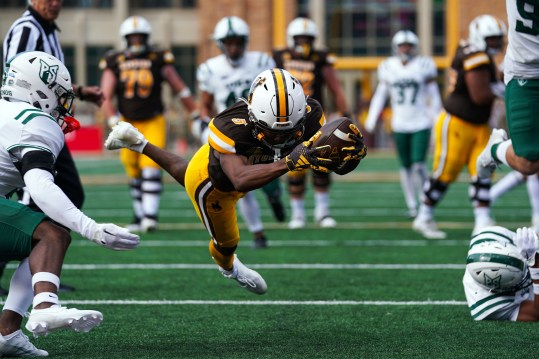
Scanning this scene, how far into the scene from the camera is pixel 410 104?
11.2 meters

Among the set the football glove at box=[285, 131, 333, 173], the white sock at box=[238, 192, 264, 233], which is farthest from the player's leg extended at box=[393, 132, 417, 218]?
the football glove at box=[285, 131, 333, 173]

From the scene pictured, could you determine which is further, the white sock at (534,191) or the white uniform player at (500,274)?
the white sock at (534,191)

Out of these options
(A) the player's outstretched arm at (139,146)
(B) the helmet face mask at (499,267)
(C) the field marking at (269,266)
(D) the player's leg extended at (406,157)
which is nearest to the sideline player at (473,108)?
(C) the field marking at (269,266)

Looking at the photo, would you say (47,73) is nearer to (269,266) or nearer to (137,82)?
(269,266)

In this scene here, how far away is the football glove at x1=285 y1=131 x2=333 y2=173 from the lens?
4258 millimetres

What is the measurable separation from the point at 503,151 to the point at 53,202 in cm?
274

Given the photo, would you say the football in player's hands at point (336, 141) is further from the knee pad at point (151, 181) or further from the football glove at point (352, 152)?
the knee pad at point (151, 181)

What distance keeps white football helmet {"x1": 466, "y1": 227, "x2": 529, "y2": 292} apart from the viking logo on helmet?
228 centimetres

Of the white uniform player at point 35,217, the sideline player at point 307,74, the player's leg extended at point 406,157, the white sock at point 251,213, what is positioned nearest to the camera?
the white uniform player at point 35,217

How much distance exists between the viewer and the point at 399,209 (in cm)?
1233

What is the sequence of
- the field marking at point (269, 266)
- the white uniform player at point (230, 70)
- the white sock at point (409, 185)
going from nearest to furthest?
1. the field marking at point (269, 266)
2. the white uniform player at point (230, 70)
3. the white sock at point (409, 185)

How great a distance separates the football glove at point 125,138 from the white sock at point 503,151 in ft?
6.62

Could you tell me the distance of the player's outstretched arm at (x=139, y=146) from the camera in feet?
18.5

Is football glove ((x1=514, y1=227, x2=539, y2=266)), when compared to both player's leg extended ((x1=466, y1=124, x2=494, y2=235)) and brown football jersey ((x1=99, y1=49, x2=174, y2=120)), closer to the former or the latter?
player's leg extended ((x1=466, y1=124, x2=494, y2=235))
